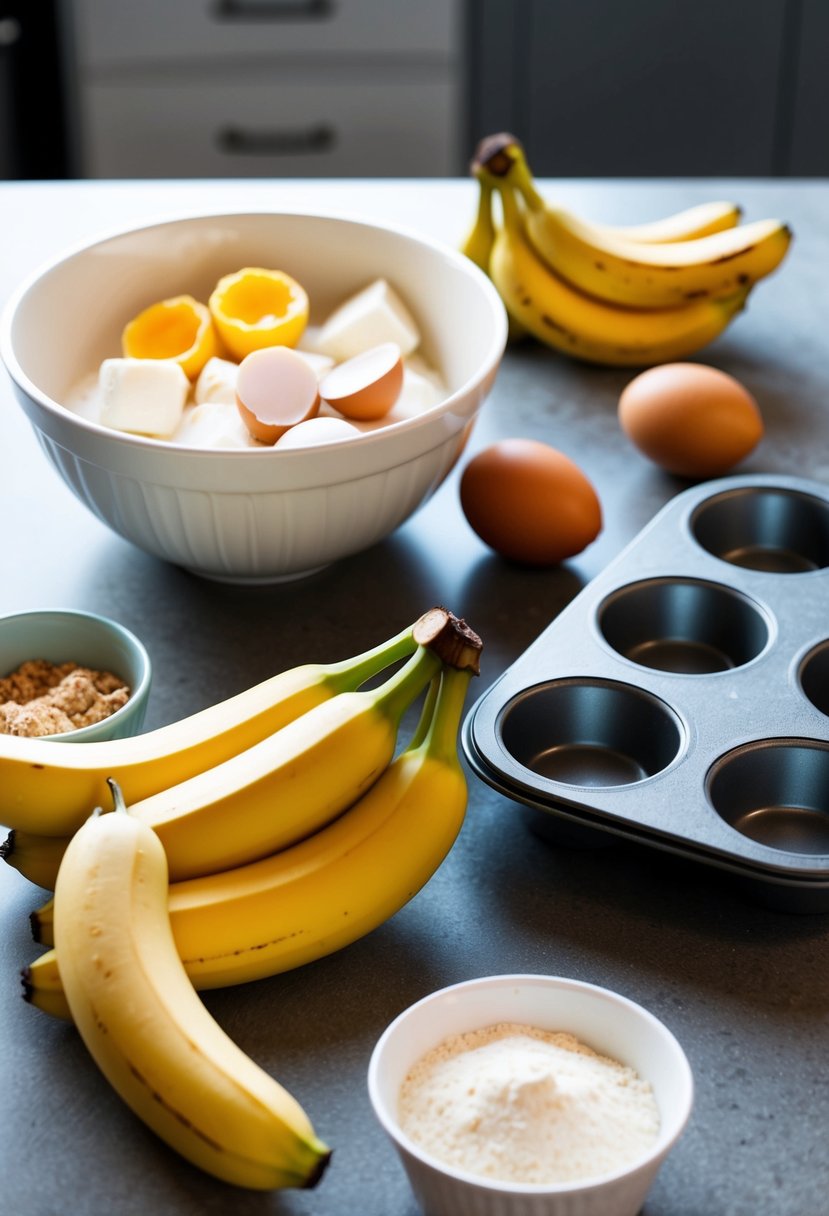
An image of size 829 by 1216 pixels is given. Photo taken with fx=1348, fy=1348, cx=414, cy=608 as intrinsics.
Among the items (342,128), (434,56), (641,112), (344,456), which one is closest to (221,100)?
(342,128)

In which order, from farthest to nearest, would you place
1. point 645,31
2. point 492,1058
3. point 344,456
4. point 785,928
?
point 645,31 → point 344,456 → point 785,928 → point 492,1058

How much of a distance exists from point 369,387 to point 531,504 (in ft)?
0.56

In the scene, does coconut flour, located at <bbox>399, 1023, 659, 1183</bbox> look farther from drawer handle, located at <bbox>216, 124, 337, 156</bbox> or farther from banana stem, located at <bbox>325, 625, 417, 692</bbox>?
drawer handle, located at <bbox>216, 124, 337, 156</bbox>

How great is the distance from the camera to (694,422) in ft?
4.06

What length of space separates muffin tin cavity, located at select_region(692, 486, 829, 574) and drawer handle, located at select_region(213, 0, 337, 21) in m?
2.10

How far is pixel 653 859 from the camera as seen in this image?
864mm

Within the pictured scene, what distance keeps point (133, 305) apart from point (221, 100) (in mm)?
1867

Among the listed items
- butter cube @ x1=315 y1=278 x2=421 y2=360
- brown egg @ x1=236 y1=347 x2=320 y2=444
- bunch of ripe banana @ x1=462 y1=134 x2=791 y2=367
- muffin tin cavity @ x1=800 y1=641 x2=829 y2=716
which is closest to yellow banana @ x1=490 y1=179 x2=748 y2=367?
bunch of ripe banana @ x1=462 y1=134 x2=791 y2=367

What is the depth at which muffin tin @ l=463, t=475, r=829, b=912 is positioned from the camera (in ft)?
2.63

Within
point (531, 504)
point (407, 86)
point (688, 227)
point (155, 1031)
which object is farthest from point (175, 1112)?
point (407, 86)

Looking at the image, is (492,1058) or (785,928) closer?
(492,1058)

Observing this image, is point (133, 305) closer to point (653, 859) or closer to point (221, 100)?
point (653, 859)

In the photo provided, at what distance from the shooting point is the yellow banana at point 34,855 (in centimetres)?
78

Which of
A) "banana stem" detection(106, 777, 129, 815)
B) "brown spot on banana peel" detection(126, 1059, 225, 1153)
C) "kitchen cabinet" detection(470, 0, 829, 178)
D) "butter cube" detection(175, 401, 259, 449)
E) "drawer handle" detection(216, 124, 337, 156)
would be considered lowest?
"drawer handle" detection(216, 124, 337, 156)
